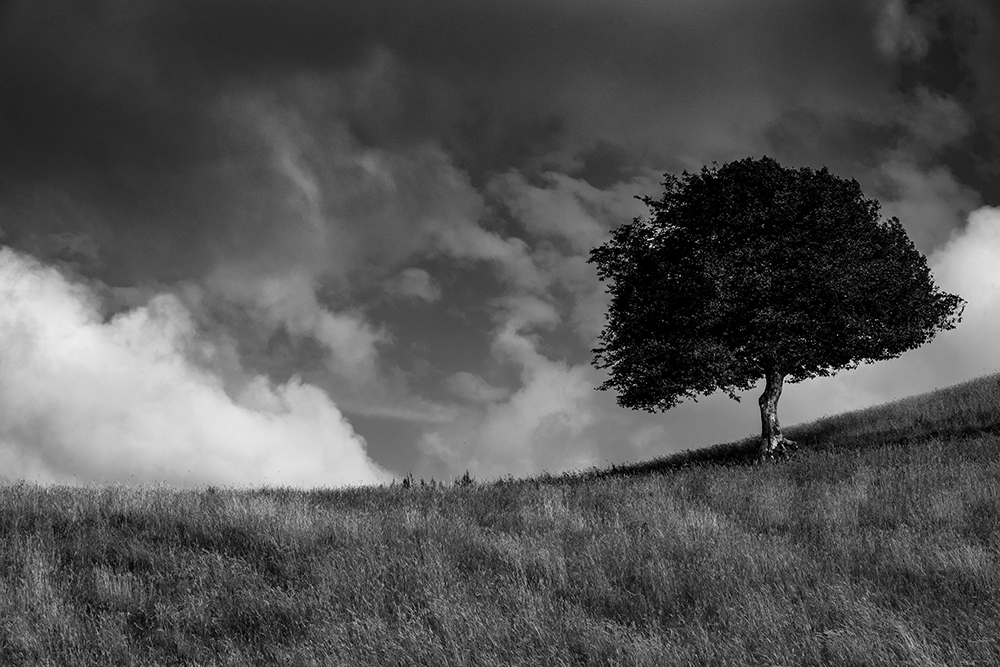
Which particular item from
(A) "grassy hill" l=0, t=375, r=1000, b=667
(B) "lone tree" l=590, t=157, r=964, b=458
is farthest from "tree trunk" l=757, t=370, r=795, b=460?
(A) "grassy hill" l=0, t=375, r=1000, b=667

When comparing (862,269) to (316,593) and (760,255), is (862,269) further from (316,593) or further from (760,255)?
(316,593)

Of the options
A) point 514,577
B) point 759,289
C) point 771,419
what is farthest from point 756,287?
point 514,577

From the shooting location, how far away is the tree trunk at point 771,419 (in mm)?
23891

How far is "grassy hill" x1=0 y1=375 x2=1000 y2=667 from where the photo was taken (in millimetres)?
7477

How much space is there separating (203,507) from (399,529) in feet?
12.8

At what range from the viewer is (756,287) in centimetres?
2230

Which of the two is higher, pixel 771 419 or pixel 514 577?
pixel 771 419

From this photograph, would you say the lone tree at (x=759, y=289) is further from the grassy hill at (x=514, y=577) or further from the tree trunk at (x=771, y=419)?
the grassy hill at (x=514, y=577)

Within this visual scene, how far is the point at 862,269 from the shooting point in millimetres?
22781

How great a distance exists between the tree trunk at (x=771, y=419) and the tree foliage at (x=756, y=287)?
33cm

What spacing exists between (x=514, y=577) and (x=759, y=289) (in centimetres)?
1529

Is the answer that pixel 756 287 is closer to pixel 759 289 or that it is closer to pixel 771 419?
pixel 759 289

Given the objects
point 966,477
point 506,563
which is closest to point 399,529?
point 506,563

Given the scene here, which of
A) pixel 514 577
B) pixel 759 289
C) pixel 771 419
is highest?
pixel 759 289
